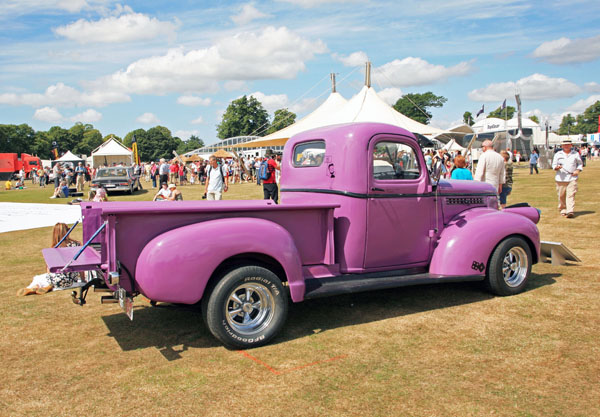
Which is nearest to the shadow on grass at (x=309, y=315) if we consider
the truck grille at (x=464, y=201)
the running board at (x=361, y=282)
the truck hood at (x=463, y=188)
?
the running board at (x=361, y=282)

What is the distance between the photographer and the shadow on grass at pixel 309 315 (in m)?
4.55

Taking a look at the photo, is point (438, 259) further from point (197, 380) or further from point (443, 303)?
A: point (197, 380)

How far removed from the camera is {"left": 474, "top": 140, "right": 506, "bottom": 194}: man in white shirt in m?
8.51

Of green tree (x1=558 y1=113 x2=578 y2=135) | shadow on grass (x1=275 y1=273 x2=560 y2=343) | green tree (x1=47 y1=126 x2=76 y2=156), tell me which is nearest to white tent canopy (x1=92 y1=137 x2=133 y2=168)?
shadow on grass (x1=275 y1=273 x2=560 y2=343)

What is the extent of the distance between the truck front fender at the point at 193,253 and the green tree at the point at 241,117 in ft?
331

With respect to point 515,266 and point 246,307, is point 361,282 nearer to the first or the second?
point 246,307

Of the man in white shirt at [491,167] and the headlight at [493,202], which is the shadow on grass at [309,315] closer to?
the headlight at [493,202]

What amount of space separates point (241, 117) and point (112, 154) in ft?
220

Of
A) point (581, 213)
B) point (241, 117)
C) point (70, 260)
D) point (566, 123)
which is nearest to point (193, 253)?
point (70, 260)

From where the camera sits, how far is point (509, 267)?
19.2 feet

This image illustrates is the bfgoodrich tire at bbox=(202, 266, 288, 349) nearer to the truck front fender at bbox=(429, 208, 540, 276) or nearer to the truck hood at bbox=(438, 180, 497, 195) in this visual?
the truck front fender at bbox=(429, 208, 540, 276)

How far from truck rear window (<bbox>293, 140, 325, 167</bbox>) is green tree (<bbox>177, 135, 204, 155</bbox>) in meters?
162

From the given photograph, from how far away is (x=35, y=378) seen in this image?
12.4 ft

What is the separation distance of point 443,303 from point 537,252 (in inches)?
55.8
